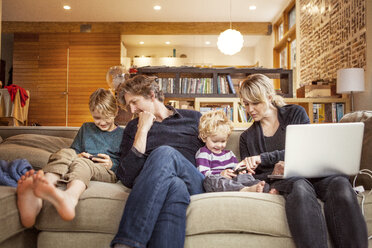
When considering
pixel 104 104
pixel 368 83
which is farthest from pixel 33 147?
pixel 368 83

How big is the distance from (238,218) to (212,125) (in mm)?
571

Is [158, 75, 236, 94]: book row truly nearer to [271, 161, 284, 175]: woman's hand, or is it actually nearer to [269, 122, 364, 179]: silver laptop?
[271, 161, 284, 175]: woman's hand

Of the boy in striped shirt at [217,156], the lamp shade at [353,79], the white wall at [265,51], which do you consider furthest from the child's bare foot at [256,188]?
the white wall at [265,51]

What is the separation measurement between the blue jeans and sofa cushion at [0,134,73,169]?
2.99 feet

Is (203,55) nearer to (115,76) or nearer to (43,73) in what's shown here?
(43,73)

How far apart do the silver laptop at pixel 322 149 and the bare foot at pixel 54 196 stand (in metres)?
0.84

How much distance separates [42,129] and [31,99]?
5870 mm

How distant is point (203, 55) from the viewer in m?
9.05

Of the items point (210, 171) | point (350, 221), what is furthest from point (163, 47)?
point (350, 221)

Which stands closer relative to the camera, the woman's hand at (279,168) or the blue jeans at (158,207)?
the blue jeans at (158,207)

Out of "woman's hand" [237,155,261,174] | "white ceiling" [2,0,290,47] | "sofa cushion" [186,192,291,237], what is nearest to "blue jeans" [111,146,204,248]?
"sofa cushion" [186,192,291,237]

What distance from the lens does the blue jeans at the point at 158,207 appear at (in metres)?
1.11

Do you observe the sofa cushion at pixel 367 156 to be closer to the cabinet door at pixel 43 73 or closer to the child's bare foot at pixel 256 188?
the child's bare foot at pixel 256 188

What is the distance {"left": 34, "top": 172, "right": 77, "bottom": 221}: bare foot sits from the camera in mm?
1156
